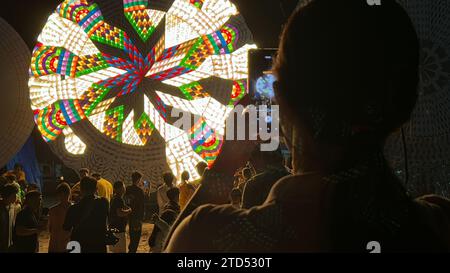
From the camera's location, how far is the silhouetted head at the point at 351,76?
896 millimetres

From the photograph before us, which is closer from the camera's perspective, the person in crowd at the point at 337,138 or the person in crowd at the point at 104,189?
the person in crowd at the point at 337,138

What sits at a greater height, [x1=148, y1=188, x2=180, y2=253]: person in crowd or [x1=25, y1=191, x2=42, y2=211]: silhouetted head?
[x1=25, y1=191, x2=42, y2=211]: silhouetted head

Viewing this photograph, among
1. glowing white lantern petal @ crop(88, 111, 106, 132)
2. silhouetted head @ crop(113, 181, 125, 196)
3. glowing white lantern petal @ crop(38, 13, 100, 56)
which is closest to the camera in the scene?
silhouetted head @ crop(113, 181, 125, 196)

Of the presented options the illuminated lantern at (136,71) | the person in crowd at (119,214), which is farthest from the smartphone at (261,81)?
the illuminated lantern at (136,71)

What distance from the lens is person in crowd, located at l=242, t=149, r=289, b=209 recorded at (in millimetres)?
1601

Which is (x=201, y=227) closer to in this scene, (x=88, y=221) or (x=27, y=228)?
(x=88, y=221)

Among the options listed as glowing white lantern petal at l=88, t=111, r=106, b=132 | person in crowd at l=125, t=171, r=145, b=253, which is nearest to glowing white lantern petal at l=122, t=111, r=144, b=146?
glowing white lantern petal at l=88, t=111, r=106, b=132

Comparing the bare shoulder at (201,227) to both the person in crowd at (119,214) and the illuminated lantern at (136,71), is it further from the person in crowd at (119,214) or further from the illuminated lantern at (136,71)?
the illuminated lantern at (136,71)

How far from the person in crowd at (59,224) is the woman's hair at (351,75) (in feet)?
10.1

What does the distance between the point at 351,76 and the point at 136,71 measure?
20.0 ft

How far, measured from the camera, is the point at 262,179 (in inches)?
66.9

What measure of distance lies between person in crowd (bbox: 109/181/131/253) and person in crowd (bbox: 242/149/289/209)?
334 centimetres

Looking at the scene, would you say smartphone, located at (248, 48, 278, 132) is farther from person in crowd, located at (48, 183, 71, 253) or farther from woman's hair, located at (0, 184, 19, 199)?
woman's hair, located at (0, 184, 19, 199)
